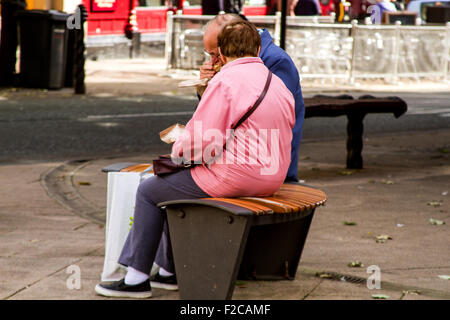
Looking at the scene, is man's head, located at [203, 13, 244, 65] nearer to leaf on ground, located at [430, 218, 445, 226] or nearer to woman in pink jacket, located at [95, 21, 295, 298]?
woman in pink jacket, located at [95, 21, 295, 298]

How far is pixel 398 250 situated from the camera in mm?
5703

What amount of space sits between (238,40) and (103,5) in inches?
756

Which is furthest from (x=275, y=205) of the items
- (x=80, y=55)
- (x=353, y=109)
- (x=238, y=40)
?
(x=80, y=55)

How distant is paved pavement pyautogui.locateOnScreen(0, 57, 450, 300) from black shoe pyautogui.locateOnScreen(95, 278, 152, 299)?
0.24ft

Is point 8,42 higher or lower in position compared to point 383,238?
higher

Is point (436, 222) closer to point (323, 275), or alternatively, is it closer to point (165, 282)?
point (323, 275)

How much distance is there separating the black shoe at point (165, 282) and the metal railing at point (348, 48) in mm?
13874

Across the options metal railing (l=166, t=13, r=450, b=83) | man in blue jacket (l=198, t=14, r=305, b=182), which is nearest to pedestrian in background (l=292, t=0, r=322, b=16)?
metal railing (l=166, t=13, r=450, b=83)

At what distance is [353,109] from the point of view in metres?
8.76

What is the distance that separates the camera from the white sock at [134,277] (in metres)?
4.54

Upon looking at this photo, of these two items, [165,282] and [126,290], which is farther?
[165,282]

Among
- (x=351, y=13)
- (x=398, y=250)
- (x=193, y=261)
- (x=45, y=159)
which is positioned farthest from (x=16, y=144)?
(x=351, y=13)
